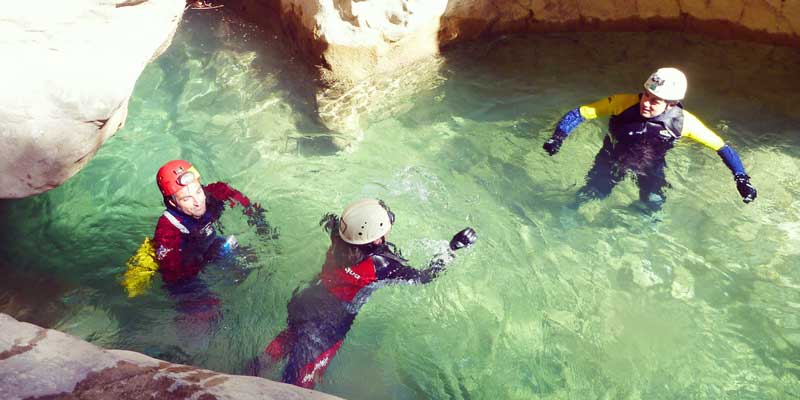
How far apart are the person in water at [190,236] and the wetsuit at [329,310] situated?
0.80m

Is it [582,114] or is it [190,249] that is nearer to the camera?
[190,249]

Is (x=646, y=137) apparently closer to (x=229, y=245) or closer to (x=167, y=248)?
(x=229, y=245)

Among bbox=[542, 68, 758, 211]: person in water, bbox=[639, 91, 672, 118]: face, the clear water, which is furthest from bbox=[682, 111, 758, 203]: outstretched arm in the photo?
the clear water

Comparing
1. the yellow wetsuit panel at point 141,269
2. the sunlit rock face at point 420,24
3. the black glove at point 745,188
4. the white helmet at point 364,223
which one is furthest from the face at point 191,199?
the black glove at point 745,188

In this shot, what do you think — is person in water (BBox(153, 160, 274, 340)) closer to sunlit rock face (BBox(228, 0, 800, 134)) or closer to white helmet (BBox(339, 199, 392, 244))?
white helmet (BBox(339, 199, 392, 244))

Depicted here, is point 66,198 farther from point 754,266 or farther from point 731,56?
point 731,56

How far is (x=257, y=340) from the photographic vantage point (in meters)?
4.00

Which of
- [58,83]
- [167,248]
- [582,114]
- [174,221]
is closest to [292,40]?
[58,83]

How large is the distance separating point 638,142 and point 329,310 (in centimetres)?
287

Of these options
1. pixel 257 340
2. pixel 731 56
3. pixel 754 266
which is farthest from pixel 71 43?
pixel 731 56

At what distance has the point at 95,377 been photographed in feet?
8.07

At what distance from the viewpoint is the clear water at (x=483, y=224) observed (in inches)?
155

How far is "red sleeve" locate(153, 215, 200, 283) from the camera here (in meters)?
3.74

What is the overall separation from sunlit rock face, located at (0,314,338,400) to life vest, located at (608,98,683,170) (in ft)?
11.0
